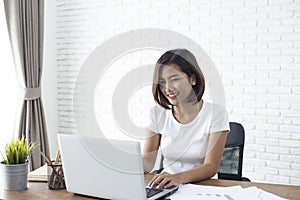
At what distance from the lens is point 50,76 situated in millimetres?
3996

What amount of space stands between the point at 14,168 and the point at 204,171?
845 mm

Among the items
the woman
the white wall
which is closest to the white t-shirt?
the woman

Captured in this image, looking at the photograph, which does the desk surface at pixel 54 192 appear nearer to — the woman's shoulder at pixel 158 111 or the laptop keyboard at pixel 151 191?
the laptop keyboard at pixel 151 191

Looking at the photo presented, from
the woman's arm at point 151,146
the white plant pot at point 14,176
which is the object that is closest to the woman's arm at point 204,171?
the woman's arm at point 151,146

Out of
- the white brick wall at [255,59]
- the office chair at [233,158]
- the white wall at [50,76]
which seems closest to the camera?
the office chair at [233,158]

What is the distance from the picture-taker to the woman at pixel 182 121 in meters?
2.12

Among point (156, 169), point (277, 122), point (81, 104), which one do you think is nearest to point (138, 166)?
point (156, 169)

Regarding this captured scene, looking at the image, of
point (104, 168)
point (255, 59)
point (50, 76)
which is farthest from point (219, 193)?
point (50, 76)

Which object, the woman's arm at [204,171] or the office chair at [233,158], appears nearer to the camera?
the woman's arm at [204,171]

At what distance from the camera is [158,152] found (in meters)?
2.32

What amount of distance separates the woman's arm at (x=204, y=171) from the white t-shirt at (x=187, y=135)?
0.15ft

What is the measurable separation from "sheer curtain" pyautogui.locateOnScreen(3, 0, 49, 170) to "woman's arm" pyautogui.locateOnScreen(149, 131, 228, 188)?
1918 mm

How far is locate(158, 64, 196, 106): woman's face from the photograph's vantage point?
213 cm

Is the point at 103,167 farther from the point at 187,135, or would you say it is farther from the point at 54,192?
the point at 187,135
